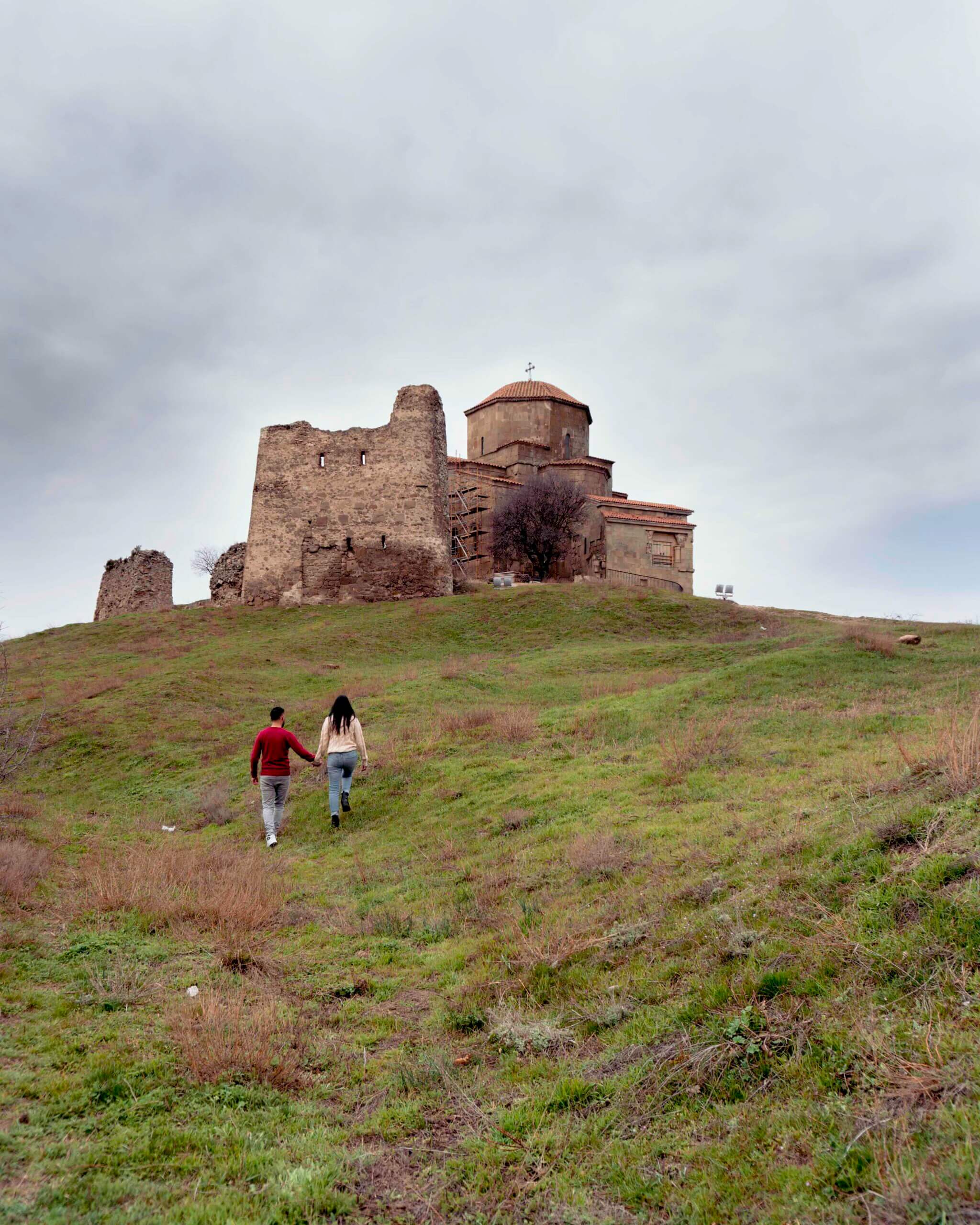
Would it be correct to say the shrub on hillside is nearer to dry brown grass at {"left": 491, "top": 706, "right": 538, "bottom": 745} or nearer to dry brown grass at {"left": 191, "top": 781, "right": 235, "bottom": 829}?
dry brown grass at {"left": 191, "top": 781, "right": 235, "bottom": 829}

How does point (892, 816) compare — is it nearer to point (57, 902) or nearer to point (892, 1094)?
point (892, 1094)

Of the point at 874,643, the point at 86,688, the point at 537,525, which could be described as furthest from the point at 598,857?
the point at 537,525

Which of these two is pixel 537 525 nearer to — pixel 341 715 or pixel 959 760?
pixel 341 715

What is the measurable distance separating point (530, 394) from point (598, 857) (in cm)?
4307

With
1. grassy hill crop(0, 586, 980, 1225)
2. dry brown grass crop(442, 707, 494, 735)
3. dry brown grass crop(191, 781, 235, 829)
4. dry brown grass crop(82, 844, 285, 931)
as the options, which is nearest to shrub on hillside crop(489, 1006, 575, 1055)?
grassy hill crop(0, 586, 980, 1225)

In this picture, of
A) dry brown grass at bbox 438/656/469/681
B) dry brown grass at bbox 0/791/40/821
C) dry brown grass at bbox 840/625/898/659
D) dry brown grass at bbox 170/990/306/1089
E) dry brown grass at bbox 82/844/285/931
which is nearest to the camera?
dry brown grass at bbox 170/990/306/1089

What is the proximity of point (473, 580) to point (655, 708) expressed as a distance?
24.1 meters

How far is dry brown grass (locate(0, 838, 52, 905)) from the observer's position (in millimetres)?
7242

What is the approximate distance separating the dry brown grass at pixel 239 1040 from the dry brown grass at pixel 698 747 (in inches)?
222

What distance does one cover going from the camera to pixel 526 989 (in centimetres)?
553

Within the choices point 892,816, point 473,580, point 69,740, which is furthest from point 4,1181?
point 473,580

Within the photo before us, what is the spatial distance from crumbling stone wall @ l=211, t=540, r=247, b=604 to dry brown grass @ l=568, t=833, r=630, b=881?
2842 cm

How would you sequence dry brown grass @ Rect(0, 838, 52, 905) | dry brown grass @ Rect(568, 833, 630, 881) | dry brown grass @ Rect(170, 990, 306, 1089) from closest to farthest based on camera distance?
1. dry brown grass @ Rect(170, 990, 306, 1089)
2. dry brown grass @ Rect(568, 833, 630, 881)
3. dry brown grass @ Rect(0, 838, 52, 905)

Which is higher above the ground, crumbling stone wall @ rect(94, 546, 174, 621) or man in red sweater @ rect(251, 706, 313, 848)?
crumbling stone wall @ rect(94, 546, 174, 621)
